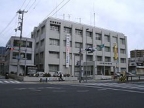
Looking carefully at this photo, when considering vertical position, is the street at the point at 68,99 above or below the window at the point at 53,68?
below

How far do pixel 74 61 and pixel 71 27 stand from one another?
36.6 ft

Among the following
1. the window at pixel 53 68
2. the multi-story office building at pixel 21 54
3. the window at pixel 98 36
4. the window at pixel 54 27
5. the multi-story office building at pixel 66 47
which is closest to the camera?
the multi-story office building at pixel 21 54

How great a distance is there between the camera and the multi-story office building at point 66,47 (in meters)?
61.6

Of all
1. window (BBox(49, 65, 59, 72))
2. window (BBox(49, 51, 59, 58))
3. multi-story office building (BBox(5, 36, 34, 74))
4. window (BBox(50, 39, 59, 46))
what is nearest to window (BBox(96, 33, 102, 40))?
window (BBox(50, 39, 59, 46))

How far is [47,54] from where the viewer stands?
2379 inches

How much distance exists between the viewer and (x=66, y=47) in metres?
62.5

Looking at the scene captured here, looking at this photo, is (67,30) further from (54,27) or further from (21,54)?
(21,54)

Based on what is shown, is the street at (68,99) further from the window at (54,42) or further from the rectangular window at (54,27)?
the rectangular window at (54,27)

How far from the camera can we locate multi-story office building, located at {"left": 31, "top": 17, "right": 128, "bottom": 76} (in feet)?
202

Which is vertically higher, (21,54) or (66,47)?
(66,47)

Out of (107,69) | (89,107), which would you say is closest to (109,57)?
(107,69)

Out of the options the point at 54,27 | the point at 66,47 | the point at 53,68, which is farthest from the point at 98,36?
the point at 53,68

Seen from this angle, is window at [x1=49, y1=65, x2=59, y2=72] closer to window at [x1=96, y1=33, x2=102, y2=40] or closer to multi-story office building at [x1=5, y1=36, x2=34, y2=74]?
multi-story office building at [x1=5, y1=36, x2=34, y2=74]

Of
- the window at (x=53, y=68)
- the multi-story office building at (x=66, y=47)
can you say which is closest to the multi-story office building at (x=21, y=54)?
the multi-story office building at (x=66, y=47)
